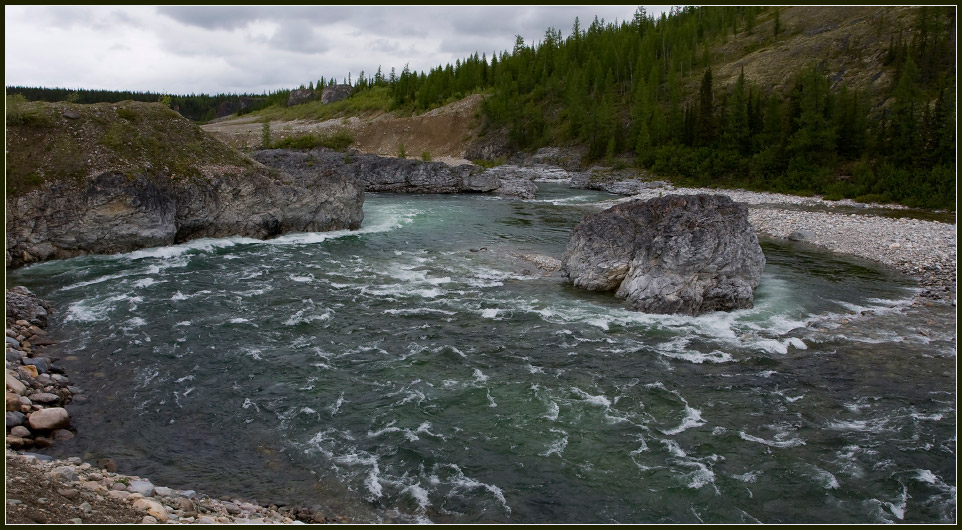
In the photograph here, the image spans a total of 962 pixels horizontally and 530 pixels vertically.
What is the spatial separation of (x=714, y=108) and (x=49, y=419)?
83.9 metres

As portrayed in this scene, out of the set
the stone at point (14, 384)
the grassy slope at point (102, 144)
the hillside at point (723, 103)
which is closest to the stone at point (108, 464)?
the stone at point (14, 384)

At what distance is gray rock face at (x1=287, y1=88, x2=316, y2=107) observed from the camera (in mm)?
182750

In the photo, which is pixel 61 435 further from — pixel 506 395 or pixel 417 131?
pixel 417 131

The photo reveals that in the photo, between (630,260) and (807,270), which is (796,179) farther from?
(630,260)

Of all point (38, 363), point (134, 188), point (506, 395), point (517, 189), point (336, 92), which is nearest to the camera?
point (506, 395)

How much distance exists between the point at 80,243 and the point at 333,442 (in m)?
21.7

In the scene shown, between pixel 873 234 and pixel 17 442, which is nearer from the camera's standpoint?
pixel 17 442

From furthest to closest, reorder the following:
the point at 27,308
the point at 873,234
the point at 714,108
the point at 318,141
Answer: the point at 318,141
the point at 714,108
the point at 873,234
the point at 27,308

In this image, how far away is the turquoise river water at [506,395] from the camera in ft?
35.2

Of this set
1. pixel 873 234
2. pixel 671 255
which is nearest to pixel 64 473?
pixel 671 255

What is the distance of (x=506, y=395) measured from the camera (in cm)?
1452

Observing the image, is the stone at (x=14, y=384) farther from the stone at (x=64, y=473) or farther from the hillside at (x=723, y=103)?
the hillside at (x=723, y=103)

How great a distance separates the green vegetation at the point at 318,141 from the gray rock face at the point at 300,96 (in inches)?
3496

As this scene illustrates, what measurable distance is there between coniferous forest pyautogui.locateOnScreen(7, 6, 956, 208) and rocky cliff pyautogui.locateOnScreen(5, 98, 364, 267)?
4007 millimetres
